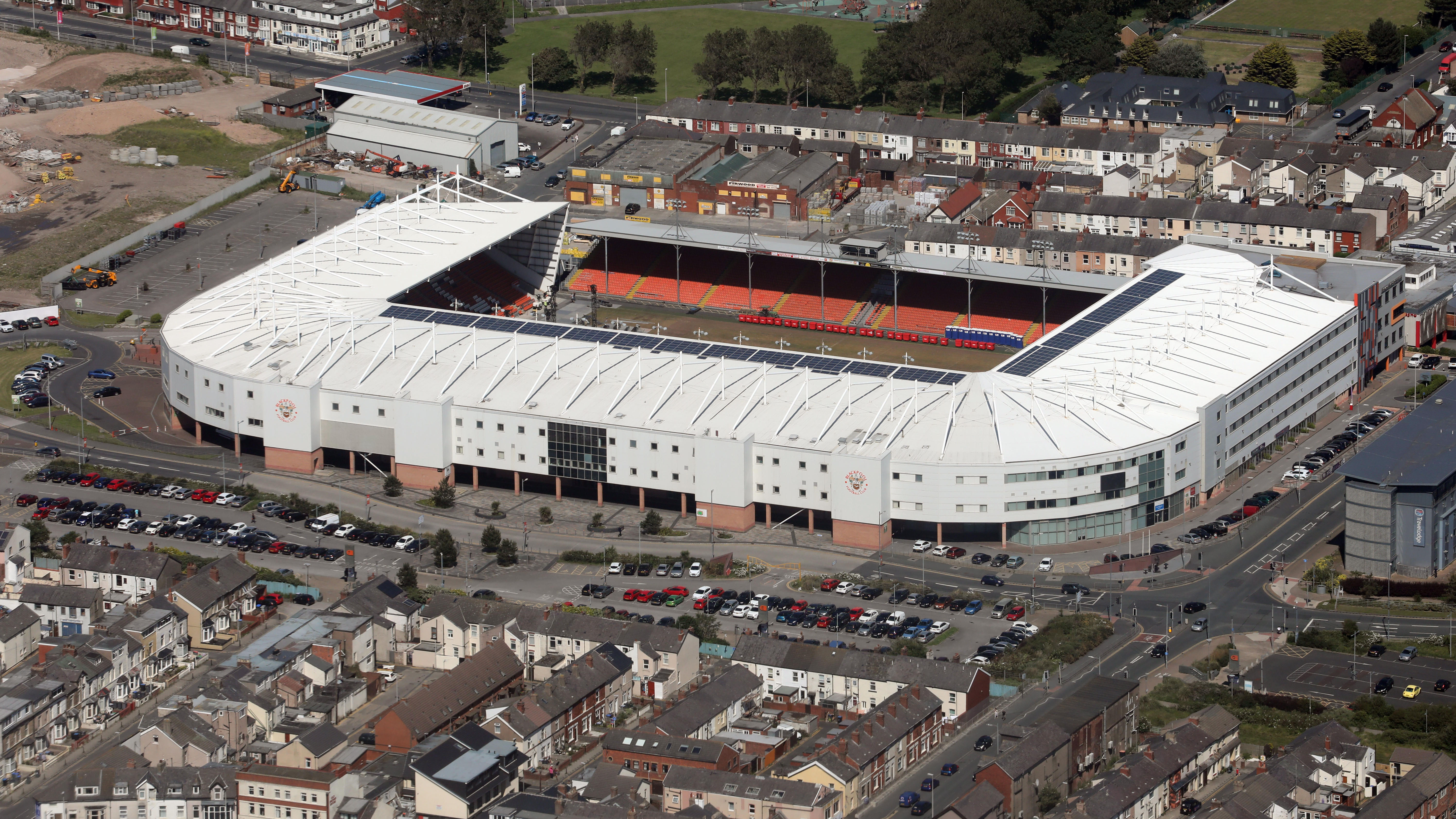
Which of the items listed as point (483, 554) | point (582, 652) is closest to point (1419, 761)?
point (582, 652)

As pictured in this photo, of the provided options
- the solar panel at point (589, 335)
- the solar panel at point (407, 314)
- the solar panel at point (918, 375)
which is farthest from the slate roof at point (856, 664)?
the solar panel at point (407, 314)

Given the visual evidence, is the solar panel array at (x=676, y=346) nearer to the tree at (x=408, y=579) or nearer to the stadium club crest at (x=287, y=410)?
the stadium club crest at (x=287, y=410)

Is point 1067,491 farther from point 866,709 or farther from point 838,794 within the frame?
point 838,794

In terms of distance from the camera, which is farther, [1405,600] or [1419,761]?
[1405,600]

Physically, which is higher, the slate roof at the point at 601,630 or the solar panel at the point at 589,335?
the solar panel at the point at 589,335

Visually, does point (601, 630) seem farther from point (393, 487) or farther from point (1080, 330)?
point (1080, 330)

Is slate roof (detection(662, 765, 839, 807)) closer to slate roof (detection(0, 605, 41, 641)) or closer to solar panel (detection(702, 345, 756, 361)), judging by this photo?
slate roof (detection(0, 605, 41, 641))

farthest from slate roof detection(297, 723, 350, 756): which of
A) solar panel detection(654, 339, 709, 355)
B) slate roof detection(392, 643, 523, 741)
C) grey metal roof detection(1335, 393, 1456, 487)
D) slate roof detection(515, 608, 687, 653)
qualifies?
grey metal roof detection(1335, 393, 1456, 487)
